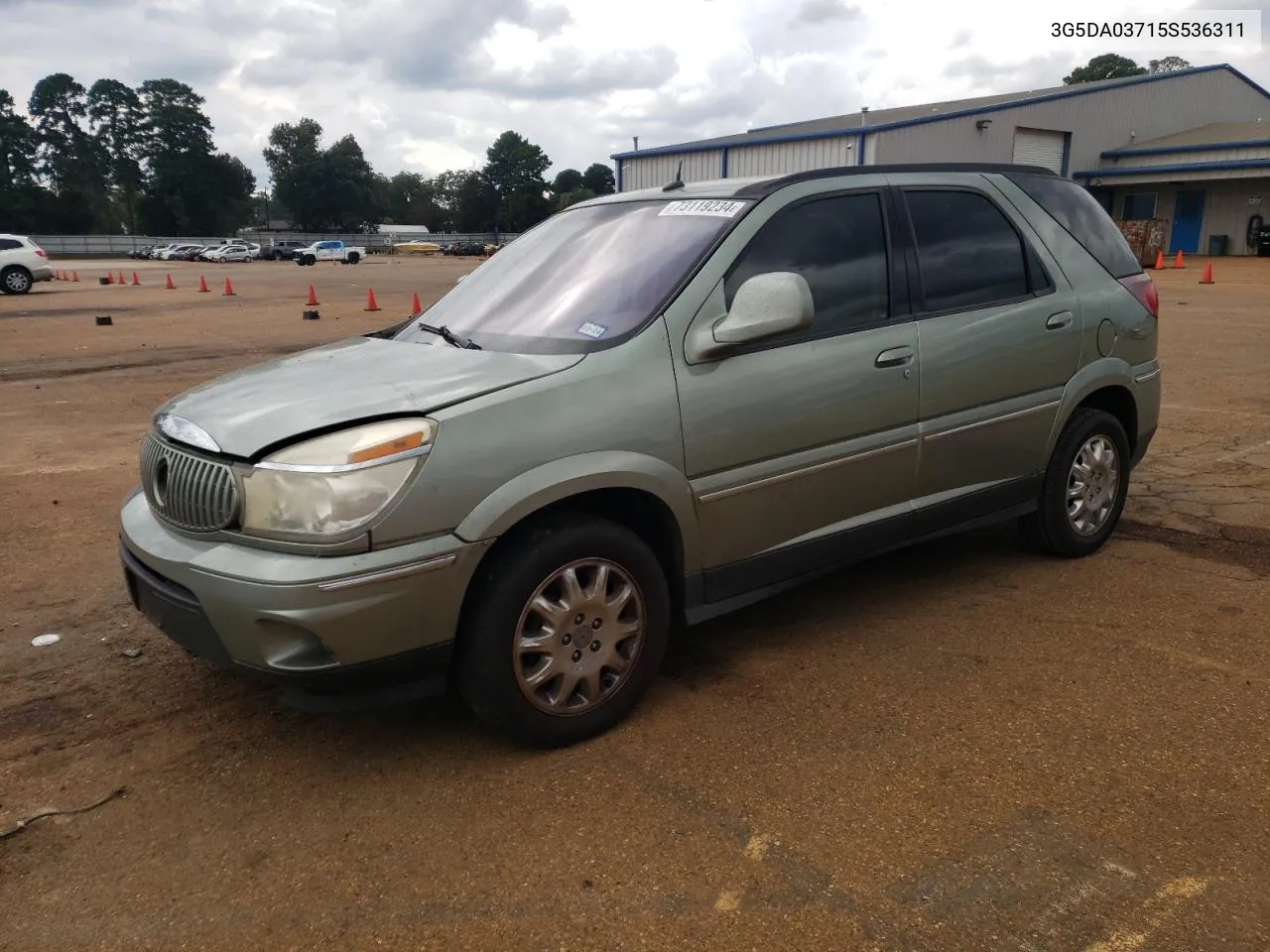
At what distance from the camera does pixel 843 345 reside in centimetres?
372

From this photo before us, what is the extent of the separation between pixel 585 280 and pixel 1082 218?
266 centimetres

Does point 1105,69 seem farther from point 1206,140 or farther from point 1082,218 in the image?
point 1082,218

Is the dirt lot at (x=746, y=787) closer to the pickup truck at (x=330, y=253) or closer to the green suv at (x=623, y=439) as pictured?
the green suv at (x=623, y=439)

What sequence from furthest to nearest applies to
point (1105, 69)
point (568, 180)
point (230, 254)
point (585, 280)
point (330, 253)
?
1. point (568, 180)
2. point (1105, 69)
3. point (330, 253)
4. point (230, 254)
5. point (585, 280)

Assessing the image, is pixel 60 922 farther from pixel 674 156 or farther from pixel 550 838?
pixel 674 156

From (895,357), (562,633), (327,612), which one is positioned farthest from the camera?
(895,357)

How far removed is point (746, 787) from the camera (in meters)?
2.95

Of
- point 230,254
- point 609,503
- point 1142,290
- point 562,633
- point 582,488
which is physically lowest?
point 562,633

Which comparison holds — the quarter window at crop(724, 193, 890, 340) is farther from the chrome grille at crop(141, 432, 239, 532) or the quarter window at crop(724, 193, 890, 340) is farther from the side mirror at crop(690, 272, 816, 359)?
the chrome grille at crop(141, 432, 239, 532)

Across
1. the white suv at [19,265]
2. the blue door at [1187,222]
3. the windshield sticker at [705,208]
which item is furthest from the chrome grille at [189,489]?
the blue door at [1187,222]

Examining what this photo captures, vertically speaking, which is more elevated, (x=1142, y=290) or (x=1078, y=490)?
(x=1142, y=290)

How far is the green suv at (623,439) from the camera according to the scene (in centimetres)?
280

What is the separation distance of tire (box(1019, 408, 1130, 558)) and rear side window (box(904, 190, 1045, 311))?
0.76 meters

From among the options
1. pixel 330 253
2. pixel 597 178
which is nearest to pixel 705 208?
pixel 330 253
